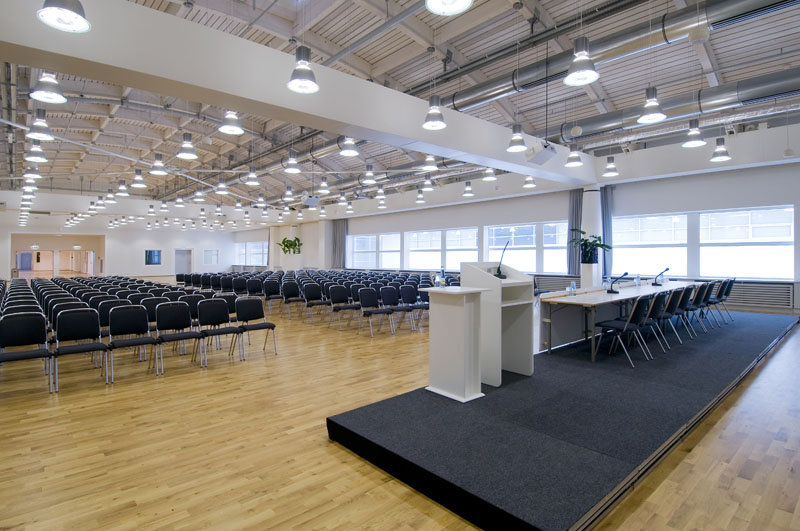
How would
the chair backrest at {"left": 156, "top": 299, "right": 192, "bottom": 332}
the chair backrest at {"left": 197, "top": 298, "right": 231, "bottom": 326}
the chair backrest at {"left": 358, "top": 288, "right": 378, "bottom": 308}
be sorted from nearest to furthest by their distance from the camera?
1. the chair backrest at {"left": 156, "top": 299, "right": 192, "bottom": 332}
2. the chair backrest at {"left": 197, "top": 298, "right": 231, "bottom": 326}
3. the chair backrest at {"left": 358, "top": 288, "right": 378, "bottom": 308}

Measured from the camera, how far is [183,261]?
30531 millimetres

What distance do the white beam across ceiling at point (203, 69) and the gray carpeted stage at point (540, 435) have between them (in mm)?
4224

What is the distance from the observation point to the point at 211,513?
2.57 metres

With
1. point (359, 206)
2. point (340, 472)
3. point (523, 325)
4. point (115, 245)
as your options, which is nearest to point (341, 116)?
point (523, 325)

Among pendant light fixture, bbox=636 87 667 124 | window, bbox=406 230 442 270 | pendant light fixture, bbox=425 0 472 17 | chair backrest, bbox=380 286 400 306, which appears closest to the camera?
pendant light fixture, bbox=425 0 472 17

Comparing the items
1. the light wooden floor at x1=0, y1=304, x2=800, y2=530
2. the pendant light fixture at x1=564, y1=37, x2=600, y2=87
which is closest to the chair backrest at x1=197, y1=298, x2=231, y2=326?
the light wooden floor at x1=0, y1=304, x2=800, y2=530

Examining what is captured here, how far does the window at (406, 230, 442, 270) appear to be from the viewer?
18.9 m

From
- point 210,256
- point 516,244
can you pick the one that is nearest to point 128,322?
point 516,244

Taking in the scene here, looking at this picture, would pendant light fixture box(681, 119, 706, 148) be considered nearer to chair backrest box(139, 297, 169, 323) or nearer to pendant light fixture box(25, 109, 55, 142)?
chair backrest box(139, 297, 169, 323)

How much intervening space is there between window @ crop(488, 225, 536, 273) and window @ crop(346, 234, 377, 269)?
23.7ft

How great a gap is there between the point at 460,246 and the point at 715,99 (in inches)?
432

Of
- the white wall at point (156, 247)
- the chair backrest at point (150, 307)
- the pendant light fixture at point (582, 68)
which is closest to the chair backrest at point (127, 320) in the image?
the chair backrest at point (150, 307)

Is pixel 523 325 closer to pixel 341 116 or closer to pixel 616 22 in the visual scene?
pixel 341 116

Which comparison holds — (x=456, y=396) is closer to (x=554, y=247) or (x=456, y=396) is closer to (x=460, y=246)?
(x=554, y=247)
